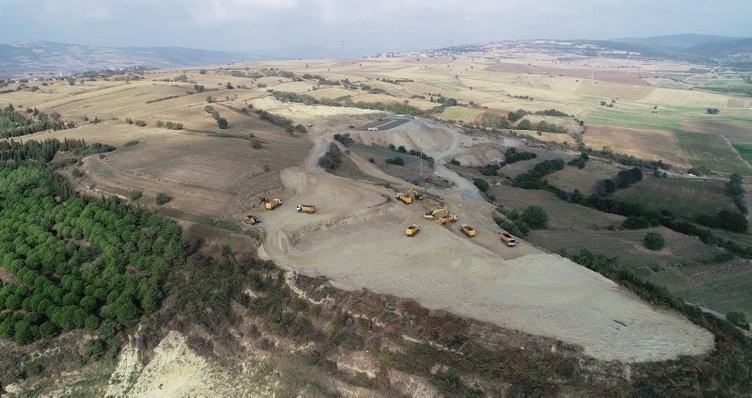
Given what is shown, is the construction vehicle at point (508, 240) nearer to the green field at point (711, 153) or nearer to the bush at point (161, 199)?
the bush at point (161, 199)

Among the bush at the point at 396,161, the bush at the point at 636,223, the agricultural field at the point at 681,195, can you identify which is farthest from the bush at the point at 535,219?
the bush at the point at 396,161

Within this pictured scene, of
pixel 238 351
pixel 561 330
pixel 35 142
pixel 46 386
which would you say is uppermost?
pixel 35 142

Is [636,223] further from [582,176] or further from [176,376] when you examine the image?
[176,376]

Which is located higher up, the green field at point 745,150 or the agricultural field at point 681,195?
the agricultural field at point 681,195

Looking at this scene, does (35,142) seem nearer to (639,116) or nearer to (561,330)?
(561,330)

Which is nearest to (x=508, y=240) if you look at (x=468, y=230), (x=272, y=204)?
(x=468, y=230)

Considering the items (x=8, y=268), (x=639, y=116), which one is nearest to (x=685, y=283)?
(x=8, y=268)
